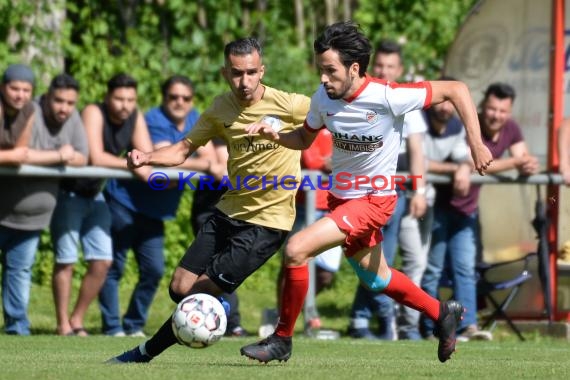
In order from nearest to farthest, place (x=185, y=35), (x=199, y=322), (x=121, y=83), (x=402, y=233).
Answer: (x=199, y=322), (x=121, y=83), (x=402, y=233), (x=185, y=35)

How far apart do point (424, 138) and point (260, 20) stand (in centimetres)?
571

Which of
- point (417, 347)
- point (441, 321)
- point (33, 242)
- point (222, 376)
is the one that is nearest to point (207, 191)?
point (33, 242)

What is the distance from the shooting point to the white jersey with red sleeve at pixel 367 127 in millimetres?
8000

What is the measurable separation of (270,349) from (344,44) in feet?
6.07

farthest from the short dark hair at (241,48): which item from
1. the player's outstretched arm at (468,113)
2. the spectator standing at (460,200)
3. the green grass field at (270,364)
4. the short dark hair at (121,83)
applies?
the spectator standing at (460,200)

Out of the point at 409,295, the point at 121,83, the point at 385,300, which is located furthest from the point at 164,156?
the point at 385,300

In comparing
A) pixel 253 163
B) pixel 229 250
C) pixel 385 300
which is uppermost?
pixel 253 163

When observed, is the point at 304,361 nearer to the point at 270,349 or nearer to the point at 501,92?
the point at 270,349

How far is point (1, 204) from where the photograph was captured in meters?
10.4

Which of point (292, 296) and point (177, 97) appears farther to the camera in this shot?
point (177, 97)

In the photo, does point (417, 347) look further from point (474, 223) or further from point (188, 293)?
point (188, 293)

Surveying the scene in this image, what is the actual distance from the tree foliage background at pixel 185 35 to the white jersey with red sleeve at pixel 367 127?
559cm

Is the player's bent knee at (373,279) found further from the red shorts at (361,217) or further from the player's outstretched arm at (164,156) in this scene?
the player's outstretched arm at (164,156)

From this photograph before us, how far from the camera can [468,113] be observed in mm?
7918
